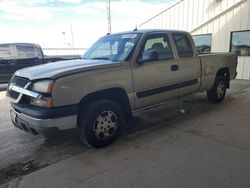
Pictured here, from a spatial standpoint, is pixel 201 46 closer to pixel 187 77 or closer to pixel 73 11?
pixel 187 77

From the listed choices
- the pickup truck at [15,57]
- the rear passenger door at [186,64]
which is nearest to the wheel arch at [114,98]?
the rear passenger door at [186,64]

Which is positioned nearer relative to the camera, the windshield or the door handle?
the windshield

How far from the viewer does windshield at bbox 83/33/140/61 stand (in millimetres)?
4152

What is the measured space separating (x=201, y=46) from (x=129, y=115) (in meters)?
9.36

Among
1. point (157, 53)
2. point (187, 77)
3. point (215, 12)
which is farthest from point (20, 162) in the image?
point (215, 12)

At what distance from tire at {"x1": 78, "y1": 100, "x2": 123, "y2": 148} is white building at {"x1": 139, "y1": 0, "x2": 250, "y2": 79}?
8677mm

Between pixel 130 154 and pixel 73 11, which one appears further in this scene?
pixel 73 11

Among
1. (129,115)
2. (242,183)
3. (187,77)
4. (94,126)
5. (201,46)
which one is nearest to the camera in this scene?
(242,183)

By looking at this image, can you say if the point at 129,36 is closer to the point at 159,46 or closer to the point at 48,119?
the point at 159,46

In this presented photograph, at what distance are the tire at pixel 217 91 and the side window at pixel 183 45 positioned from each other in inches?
56.0

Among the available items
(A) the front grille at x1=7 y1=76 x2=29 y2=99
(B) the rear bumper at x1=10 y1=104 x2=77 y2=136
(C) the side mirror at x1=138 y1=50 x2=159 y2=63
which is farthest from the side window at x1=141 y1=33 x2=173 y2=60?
(A) the front grille at x1=7 y1=76 x2=29 y2=99

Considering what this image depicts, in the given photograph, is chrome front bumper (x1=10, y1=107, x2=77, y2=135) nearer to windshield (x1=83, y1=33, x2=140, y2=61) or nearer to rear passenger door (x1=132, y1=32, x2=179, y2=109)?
rear passenger door (x1=132, y1=32, x2=179, y2=109)

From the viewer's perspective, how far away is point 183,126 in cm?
469

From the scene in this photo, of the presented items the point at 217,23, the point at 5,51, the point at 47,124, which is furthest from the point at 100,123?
the point at 217,23
